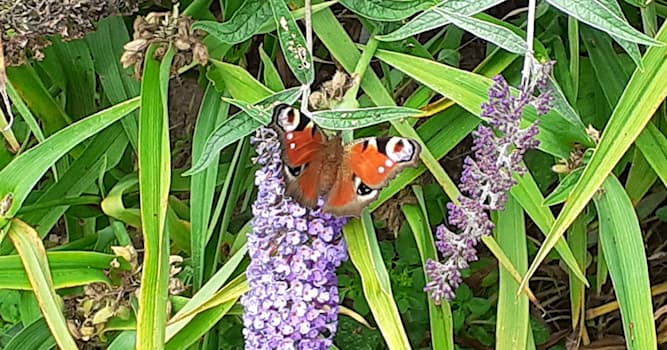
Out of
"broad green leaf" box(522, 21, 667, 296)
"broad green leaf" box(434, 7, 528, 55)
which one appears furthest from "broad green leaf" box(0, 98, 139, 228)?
"broad green leaf" box(522, 21, 667, 296)

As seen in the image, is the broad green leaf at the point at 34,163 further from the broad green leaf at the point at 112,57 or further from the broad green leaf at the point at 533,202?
the broad green leaf at the point at 533,202

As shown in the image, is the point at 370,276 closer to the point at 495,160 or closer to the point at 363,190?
the point at 363,190

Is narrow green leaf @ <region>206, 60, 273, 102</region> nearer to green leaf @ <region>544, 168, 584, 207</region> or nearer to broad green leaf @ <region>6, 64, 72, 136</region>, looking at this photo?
broad green leaf @ <region>6, 64, 72, 136</region>

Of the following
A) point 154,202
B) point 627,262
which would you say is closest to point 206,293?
point 154,202

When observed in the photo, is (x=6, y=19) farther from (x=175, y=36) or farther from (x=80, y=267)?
(x=80, y=267)

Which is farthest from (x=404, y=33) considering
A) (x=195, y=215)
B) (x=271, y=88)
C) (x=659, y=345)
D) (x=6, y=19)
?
(x=659, y=345)
